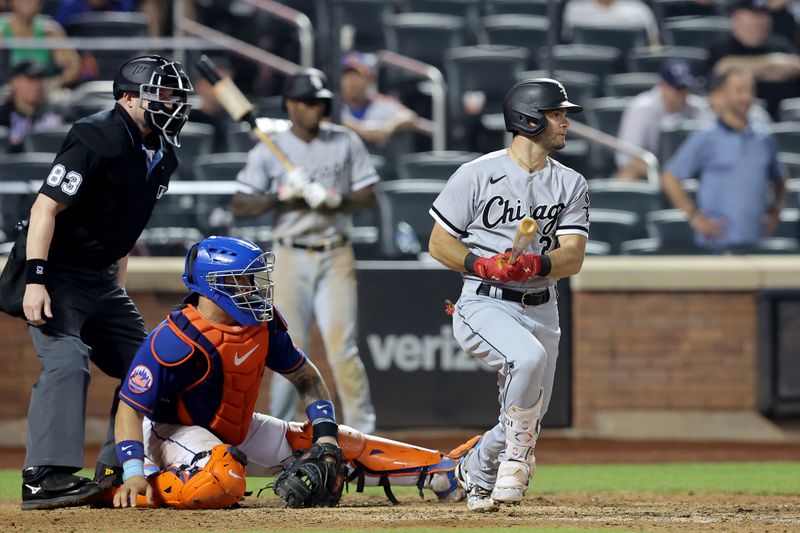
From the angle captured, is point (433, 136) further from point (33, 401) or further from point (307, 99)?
point (33, 401)

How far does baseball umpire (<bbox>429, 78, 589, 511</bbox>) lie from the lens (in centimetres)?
532

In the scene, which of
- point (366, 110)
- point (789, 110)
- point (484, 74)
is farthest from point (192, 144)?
point (789, 110)

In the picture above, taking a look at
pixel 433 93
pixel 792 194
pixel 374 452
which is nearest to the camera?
pixel 374 452

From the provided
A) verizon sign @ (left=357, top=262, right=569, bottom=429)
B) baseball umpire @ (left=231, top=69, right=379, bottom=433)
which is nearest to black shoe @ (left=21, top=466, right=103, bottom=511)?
baseball umpire @ (left=231, top=69, right=379, bottom=433)

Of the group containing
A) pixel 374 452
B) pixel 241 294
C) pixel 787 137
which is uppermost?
pixel 787 137

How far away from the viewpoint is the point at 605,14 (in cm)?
1269

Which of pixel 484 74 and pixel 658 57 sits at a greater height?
pixel 658 57

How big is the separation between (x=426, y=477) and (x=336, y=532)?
1333 millimetres

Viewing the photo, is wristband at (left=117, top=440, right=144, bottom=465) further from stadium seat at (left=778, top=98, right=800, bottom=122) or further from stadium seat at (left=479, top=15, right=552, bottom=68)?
stadium seat at (left=778, top=98, right=800, bottom=122)

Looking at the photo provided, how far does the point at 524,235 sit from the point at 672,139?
6062 mm

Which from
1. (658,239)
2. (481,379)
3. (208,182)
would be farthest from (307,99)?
(658,239)

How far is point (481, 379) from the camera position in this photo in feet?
31.1

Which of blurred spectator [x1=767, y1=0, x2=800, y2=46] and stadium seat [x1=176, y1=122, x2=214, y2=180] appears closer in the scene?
stadium seat [x1=176, y1=122, x2=214, y2=180]

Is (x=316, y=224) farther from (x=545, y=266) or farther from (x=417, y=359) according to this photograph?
(x=545, y=266)
